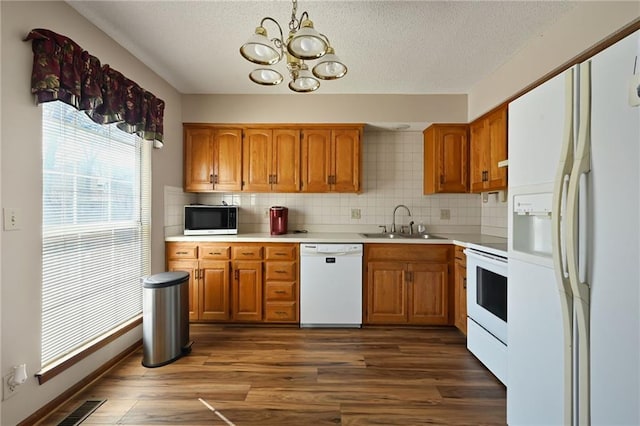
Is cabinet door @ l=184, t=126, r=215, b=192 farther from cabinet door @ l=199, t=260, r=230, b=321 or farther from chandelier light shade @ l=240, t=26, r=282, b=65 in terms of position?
chandelier light shade @ l=240, t=26, r=282, b=65

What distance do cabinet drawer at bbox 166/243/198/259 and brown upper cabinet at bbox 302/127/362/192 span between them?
1.36 metres

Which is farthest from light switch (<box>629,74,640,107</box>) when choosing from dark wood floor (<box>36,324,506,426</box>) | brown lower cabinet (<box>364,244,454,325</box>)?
brown lower cabinet (<box>364,244,454,325</box>)

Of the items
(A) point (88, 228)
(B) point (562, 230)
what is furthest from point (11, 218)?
(B) point (562, 230)

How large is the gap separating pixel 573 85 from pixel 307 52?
1.14 metres

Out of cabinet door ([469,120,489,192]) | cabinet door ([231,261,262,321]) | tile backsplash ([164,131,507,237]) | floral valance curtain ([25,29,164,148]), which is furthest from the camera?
tile backsplash ([164,131,507,237])

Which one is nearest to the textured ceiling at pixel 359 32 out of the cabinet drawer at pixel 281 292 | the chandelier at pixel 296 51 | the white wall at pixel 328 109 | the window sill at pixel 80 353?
the white wall at pixel 328 109

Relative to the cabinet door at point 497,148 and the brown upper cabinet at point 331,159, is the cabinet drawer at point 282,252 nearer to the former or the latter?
the brown upper cabinet at point 331,159

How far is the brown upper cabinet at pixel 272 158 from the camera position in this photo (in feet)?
10.6

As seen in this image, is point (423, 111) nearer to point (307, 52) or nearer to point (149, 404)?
point (307, 52)

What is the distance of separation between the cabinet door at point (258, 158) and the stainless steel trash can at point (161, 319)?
134 cm

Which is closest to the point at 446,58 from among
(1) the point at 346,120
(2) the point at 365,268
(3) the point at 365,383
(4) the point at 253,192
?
(1) the point at 346,120

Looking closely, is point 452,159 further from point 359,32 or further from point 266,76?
point 266,76

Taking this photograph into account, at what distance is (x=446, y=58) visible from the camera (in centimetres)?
246

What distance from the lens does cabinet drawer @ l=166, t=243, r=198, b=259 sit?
2945 mm
